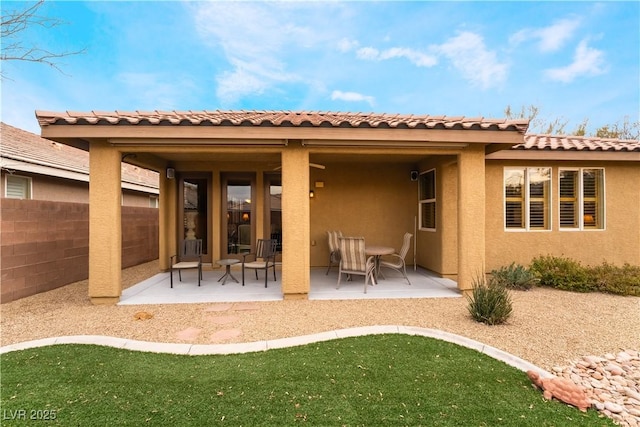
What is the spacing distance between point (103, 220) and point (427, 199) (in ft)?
28.2

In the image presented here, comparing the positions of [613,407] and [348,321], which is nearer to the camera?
[613,407]

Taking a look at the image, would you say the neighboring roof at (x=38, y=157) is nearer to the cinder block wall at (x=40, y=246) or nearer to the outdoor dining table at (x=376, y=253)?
the cinder block wall at (x=40, y=246)

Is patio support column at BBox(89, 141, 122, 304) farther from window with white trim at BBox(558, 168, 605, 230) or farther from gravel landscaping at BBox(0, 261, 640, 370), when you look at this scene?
window with white trim at BBox(558, 168, 605, 230)

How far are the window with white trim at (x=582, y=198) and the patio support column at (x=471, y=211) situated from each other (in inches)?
167

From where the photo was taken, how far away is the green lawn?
2.77m

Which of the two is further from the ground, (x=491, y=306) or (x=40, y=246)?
(x=40, y=246)

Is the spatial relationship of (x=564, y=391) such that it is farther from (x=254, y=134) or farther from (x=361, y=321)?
(x=254, y=134)

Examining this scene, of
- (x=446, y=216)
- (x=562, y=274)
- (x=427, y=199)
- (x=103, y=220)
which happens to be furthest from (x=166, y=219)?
(x=562, y=274)

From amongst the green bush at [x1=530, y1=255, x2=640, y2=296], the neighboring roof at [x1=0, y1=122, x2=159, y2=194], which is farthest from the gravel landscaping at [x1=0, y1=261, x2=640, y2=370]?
the neighboring roof at [x1=0, y1=122, x2=159, y2=194]

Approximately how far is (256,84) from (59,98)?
12009 mm

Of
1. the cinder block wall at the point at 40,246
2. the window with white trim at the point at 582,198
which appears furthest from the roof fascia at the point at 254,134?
the window with white trim at the point at 582,198

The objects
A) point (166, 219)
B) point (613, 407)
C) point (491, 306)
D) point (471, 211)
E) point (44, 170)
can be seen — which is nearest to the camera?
point (613, 407)

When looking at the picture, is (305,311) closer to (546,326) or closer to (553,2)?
(546,326)

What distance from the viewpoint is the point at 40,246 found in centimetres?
721
